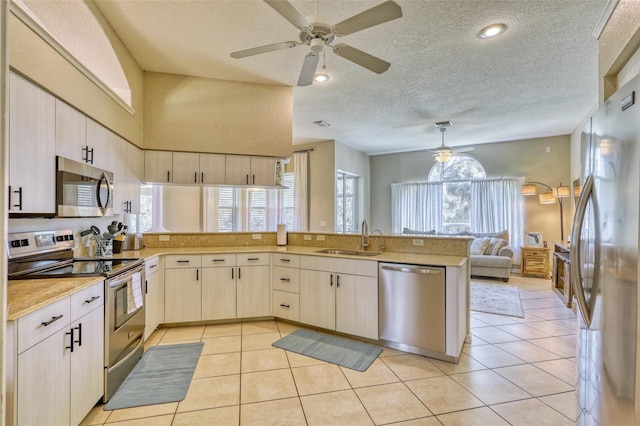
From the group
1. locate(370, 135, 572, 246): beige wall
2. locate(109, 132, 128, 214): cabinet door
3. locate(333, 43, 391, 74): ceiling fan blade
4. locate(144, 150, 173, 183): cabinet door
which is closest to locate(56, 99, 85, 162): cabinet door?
locate(109, 132, 128, 214): cabinet door

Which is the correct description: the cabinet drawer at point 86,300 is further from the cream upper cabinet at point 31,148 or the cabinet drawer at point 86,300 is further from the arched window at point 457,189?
the arched window at point 457,189

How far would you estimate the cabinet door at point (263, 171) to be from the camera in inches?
160

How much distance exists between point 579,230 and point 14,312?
8.29ft

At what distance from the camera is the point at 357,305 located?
306 cm

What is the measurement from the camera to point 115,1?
242 centimetres

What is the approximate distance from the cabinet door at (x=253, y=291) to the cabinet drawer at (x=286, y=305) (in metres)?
0.09

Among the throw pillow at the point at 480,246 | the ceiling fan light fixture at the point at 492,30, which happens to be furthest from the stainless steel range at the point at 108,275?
the throw pillow at the point at 480,246

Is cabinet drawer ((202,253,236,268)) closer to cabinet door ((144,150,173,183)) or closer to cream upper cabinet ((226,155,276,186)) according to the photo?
cream upper cabinet ((226,155,276,186))

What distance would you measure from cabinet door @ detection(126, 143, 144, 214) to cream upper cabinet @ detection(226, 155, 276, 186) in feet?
3.40

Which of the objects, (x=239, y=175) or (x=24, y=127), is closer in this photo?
(x=24, y=127)

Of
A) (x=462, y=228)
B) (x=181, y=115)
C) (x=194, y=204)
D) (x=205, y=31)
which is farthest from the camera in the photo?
(x=462, y=228)

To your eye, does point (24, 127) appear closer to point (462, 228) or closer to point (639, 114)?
point (639, 114)

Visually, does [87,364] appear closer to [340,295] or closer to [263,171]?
[340,295]

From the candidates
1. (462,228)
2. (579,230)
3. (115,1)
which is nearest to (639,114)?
(579,230)
